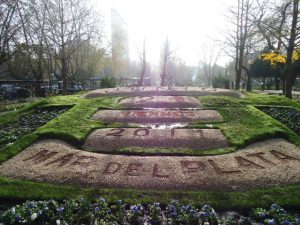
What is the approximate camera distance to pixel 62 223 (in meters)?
4.31

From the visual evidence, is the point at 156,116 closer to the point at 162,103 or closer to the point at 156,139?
the point at 162,103

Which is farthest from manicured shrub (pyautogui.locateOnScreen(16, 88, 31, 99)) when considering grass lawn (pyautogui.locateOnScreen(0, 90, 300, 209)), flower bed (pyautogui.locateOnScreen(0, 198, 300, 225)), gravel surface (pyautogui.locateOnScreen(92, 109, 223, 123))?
flower bed (pyautogui.locateOnScreen(0, 198, 300, 225))

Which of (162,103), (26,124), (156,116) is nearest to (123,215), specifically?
(156,116)

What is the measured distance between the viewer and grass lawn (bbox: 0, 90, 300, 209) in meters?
5.13

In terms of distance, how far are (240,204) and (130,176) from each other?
85.5 inches

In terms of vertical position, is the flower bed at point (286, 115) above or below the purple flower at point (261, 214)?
above

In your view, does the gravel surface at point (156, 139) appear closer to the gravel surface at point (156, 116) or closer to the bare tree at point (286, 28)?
the gravel surface at point (156, 116)

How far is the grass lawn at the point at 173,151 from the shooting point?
513 cm

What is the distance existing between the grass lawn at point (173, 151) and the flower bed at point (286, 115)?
0.42m

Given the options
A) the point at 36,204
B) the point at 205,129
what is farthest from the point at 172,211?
the point at 205,129

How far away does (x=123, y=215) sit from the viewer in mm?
4570

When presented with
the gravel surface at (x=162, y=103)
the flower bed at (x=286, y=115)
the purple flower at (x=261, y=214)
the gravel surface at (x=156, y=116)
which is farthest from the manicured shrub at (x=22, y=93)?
the purple flower at (x=261, y=214)

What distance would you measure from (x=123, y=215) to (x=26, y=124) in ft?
24.2

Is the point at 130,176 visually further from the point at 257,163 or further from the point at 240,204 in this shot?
the point at 257,163
